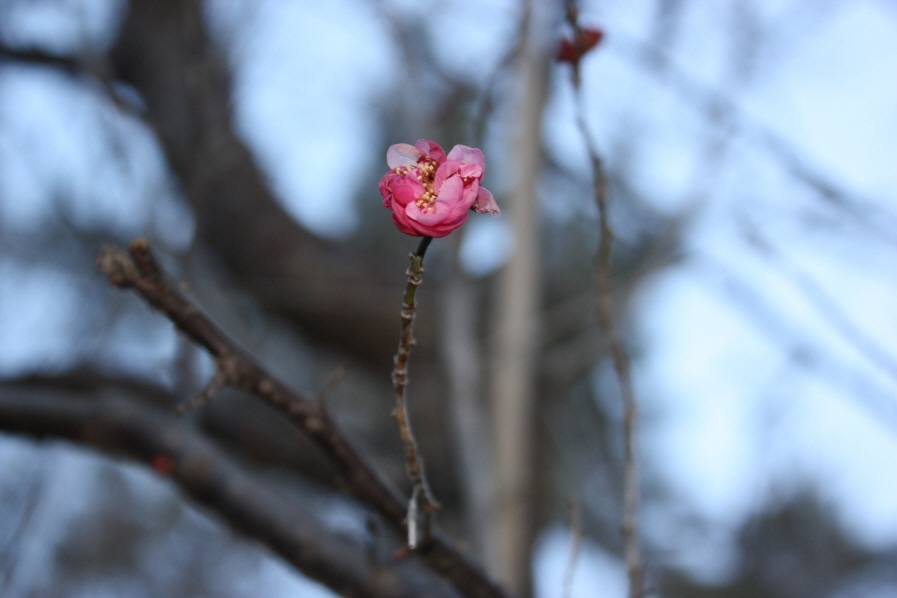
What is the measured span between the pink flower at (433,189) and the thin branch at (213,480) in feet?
1.99

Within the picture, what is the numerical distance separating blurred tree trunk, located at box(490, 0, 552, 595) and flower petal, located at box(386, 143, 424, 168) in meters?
1.62

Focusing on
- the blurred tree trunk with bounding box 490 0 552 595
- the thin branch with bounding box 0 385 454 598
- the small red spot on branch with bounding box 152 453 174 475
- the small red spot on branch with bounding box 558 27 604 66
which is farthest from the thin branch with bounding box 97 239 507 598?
the blurred tree trunk with bounding box 490 0 552 595

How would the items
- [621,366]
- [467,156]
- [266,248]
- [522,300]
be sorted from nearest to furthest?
[467,156], [621,366], [522,300], [266,248]

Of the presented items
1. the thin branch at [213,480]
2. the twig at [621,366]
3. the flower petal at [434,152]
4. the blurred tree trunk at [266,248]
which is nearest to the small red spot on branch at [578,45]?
the twig at [621,366]

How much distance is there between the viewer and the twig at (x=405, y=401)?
1.59 ft

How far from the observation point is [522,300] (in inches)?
89.3

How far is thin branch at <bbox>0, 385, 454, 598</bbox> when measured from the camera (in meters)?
1.01

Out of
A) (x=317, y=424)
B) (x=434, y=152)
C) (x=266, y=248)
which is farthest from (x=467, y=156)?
(x=266, y=248)

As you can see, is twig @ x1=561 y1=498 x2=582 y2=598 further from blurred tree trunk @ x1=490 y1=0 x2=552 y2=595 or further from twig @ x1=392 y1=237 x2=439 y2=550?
blurred tree trunk @ x1=490 y1=0 x2=552 y2=595

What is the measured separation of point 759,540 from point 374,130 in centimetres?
302

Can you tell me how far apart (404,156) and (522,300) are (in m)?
1.76

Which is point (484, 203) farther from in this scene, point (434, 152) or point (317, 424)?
point (317, 424)

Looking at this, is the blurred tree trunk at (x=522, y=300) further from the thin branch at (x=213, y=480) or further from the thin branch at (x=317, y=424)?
the thin branch at (x=317, y=424)

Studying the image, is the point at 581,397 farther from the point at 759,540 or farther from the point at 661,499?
the point at 759,540
